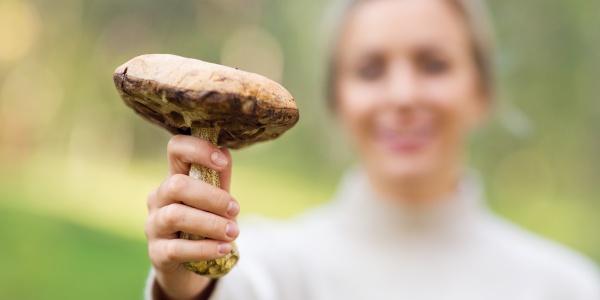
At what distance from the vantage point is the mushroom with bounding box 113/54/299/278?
870 mm

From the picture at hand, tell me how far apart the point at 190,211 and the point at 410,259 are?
164 centimetres

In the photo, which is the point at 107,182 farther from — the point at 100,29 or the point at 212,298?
the point at 212,298

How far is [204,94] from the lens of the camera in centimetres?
86

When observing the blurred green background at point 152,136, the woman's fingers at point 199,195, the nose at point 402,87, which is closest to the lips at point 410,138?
the nose at point 402,87

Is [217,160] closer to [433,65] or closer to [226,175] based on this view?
[226,175]

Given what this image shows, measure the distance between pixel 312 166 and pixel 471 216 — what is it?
32.2 feet

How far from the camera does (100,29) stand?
1042 centimetres

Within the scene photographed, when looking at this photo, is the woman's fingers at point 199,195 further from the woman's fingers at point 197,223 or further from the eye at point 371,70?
the eye at point 371,70

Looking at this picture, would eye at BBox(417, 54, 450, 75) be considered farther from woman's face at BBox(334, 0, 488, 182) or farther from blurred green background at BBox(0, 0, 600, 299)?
blurred green background at BBox(0, 0, 600, 299)

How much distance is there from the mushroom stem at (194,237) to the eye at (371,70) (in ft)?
4.49

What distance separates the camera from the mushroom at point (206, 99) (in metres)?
0.87

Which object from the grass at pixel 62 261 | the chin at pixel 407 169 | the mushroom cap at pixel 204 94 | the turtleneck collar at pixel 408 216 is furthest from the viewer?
the grass at pixel 62 261

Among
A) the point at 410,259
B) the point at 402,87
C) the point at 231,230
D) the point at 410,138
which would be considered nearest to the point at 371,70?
the point at 402,87

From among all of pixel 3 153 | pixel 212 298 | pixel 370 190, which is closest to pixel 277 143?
pixel 3 153
